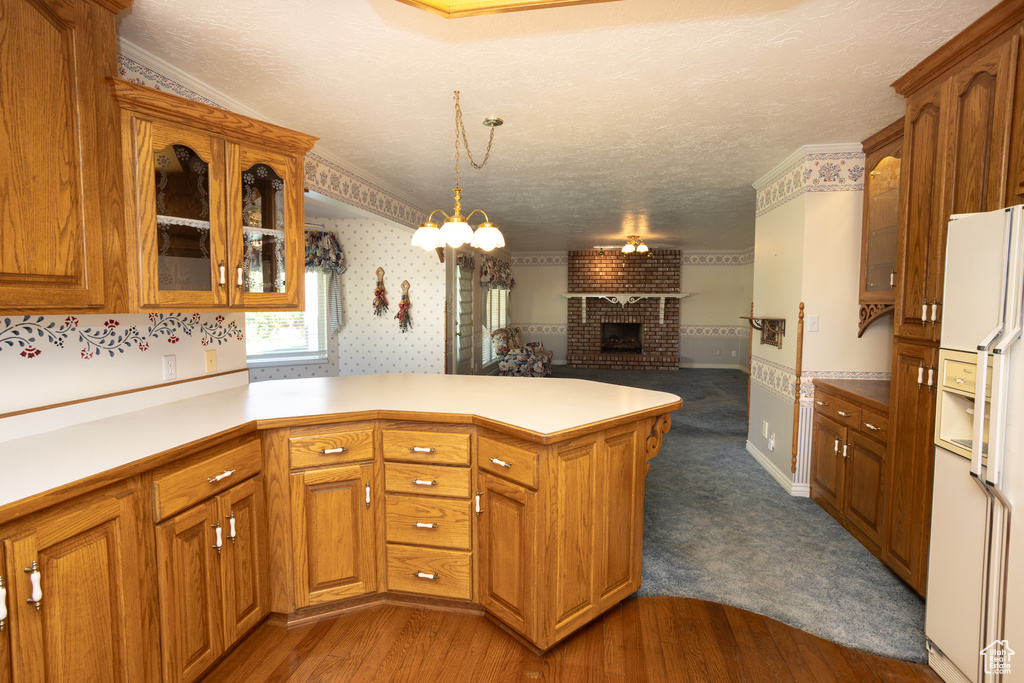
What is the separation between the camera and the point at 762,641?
6.62 ft

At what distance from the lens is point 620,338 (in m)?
10.8

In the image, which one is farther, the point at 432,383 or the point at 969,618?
the point at 432,383

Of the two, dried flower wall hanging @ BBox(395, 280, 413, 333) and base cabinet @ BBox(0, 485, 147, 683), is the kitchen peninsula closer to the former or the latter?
base cabinet @ BBox(0, 485, 147, 683)

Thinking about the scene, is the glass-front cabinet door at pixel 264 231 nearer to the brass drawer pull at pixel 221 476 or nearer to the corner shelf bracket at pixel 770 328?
the brass drawer pull at pixel 221 476

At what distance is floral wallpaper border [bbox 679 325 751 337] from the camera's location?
1020 centimetres

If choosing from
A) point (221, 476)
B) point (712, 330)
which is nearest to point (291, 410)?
point (221, 476)

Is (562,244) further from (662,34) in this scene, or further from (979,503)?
(979,503)

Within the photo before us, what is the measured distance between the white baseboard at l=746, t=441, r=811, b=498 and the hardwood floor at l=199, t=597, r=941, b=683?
5.60ft

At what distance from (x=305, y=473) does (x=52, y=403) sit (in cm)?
94

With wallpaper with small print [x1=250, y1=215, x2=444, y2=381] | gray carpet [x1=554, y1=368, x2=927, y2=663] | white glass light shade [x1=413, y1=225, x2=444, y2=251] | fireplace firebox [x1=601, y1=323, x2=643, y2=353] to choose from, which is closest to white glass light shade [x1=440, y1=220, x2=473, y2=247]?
white glass light shade [x1=413, y1=225, x2=444, y2=251]

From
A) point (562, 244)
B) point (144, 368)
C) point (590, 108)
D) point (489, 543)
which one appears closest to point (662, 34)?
point (590, 108)

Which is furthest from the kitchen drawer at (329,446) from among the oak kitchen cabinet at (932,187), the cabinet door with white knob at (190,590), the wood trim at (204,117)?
the oak kitchen cabinet at (932,187)

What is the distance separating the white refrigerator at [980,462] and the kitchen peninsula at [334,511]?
39.8 inches

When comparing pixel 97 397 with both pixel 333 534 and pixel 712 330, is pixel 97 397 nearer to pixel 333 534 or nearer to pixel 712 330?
pixel 333 534
